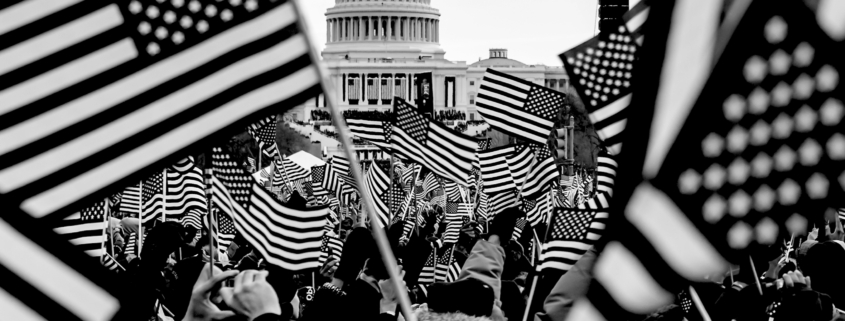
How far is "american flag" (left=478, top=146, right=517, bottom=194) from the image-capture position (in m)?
11.8

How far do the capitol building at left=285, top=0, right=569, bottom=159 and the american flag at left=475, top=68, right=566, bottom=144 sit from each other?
105m

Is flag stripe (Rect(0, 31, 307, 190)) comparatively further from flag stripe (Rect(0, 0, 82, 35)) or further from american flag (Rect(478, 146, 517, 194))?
american flag (Rect(478, 146, 517, 194))

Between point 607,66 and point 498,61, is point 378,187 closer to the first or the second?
point 607,66

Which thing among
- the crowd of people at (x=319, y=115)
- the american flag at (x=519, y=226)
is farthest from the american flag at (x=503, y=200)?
the crowd of people at (x=319, y=115)

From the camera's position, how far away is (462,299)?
3611 millimetres

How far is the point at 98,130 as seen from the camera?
2.69m

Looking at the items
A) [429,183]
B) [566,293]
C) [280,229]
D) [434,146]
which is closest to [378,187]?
[434,146]

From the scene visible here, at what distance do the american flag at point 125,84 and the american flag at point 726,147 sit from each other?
83cm

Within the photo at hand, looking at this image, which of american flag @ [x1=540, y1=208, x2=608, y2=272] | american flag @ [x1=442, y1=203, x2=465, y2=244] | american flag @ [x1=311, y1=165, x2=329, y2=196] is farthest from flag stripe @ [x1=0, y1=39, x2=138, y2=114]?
american flag @ [x1=311, y1=165, x2=329, y2=196]

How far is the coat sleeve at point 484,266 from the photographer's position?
15.2ft

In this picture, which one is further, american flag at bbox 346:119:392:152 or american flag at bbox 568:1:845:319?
american flag at bbox 346:119:392:152

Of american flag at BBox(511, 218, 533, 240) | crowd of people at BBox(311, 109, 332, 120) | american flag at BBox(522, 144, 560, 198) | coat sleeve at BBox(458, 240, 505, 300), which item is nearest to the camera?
coat sleeve at BBox(458, 240, 505, 300)

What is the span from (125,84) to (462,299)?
1.26 meters

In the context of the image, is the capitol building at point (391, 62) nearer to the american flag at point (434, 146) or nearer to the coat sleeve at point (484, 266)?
the american flag at point (434, 146)
